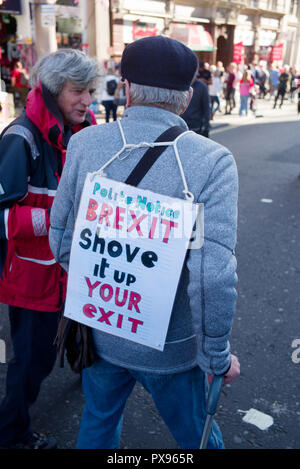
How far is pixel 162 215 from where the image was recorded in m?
1.40

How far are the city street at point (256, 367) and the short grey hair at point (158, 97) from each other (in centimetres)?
178

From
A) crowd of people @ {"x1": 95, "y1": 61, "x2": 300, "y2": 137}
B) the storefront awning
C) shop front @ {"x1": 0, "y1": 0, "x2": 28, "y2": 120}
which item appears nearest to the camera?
crowd of people @ {"x1": 95, "y1": 61, "x2": 300, "y2": 137}

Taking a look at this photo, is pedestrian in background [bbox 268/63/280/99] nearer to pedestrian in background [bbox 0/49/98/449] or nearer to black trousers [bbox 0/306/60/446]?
pedestrian in background [bbox 0/49/98/449]

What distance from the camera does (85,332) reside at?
5.30 feet

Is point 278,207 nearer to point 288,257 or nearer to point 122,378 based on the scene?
point 288,257

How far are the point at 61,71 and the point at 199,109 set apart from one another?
218 inches

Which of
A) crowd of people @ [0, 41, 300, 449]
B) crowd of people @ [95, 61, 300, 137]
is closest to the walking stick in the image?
crowd of people @ [0, 41, 300, 449]

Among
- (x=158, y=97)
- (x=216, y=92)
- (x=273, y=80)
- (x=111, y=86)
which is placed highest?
(x=158, y=97)

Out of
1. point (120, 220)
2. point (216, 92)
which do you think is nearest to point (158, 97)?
point (120, 220)

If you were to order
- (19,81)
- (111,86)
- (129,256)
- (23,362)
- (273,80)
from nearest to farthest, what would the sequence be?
1. (129,256)
2. (23,362)
3. (111,86)
4. (19,81)
5. (273,80)

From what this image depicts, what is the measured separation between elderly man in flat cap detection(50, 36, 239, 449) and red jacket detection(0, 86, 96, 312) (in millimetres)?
358

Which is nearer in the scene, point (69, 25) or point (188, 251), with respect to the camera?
point (188, 251)

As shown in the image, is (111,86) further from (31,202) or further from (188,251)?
(188,251)

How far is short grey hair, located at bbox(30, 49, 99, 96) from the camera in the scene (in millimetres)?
2055
